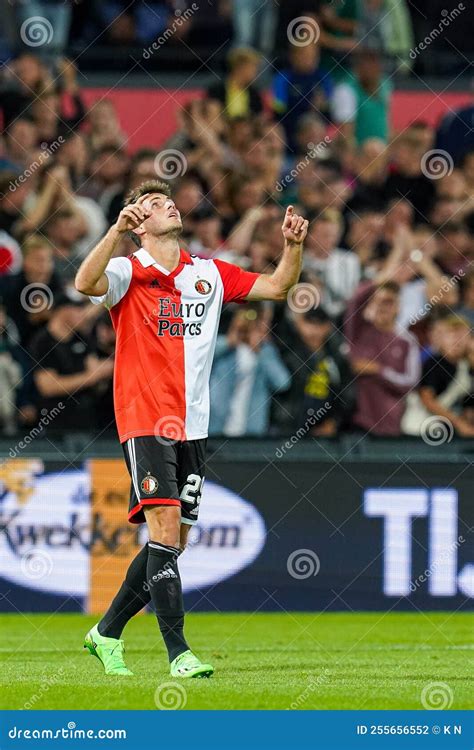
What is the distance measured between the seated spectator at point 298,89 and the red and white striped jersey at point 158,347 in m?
8.47

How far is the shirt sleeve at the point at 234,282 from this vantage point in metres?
8.92

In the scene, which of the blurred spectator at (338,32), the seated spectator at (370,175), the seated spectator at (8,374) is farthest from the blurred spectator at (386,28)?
the seated spectator at (8,374)

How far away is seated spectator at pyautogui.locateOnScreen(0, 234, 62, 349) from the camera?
44.3ft

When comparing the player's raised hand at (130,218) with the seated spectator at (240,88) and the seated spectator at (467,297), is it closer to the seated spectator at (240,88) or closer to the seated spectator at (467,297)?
the seated spectator at (467,297)

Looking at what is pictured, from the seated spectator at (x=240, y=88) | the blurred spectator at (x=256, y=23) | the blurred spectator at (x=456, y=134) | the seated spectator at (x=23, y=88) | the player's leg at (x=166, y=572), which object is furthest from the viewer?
the blurred spectator at (x=256, y=23)

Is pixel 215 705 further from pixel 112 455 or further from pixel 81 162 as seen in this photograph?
pixel 81 162

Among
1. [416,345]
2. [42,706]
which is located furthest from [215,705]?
[416,345]

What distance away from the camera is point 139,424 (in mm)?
8445

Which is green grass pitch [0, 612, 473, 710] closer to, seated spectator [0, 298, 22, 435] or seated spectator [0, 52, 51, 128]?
seated spectator [0, 298, 22, 435]

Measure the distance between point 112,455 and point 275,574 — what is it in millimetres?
1681

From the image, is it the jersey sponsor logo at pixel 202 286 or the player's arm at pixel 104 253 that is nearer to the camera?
the player's arm at pixel 104 253

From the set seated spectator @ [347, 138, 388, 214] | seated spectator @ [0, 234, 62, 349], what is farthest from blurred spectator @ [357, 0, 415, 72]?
seated spectator @ [0, 234, 62, 349]

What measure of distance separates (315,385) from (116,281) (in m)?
5.21

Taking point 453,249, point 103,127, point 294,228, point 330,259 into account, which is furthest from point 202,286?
point 453,249
